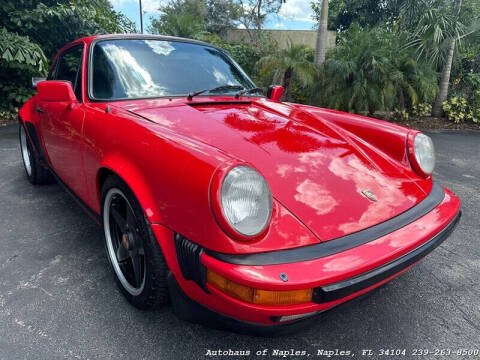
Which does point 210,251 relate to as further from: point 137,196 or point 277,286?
point 137,196

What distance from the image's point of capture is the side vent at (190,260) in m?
1.20

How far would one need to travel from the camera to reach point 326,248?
125 cm

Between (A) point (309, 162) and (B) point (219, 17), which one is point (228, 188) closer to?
(A) point (309, 162)

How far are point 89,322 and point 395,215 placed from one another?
5.01ft

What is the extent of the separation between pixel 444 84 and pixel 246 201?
28.6 feet

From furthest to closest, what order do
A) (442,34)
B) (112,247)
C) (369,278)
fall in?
(442,34)
(112,247)
(369,278)

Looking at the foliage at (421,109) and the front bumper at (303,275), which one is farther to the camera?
the foliage at (421,109)

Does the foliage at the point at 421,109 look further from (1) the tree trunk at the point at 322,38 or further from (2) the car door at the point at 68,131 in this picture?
(2) the car door at the point at 68,131

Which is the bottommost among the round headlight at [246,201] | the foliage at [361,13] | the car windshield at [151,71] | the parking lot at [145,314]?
the parking lot at [145,314]

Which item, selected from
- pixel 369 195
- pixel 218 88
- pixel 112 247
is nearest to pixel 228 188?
pixel 369 195

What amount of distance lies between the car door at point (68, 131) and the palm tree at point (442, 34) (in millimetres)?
7416

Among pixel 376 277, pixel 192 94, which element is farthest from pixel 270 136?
pixel 376 277

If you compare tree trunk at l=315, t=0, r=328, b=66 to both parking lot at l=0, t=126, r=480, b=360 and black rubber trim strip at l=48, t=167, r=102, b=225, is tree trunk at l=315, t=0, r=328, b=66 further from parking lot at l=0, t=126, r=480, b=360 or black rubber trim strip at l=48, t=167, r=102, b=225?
black rubber trim strip at l=48, t=167, r=102, b=225

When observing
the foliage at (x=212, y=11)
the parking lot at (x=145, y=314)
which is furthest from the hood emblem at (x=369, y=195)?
the foliage at (x=212, y=11)
